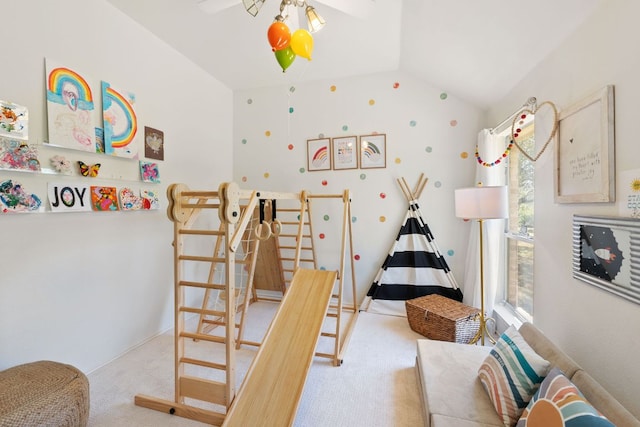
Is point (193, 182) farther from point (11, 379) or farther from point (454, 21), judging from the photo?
point (454, 21)

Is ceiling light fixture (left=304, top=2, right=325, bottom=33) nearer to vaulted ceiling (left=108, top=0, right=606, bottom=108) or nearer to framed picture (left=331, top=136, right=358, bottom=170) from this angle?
vaulted ceiling (left=108, top=0, right=606, bottom=108)

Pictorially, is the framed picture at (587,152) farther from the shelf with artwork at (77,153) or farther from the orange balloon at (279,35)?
the shelf with artwork at (77,153)

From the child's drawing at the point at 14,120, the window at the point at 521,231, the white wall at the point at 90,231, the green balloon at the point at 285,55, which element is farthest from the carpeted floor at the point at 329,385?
the green balloon at the point at 285,55

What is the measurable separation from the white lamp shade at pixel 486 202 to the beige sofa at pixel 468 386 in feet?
2.68

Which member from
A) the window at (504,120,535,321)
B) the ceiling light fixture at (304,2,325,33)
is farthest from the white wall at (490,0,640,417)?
the ceiling light fixture at (304,2,325,33)

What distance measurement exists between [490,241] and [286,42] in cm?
237

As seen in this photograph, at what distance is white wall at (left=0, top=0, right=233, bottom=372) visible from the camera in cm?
174

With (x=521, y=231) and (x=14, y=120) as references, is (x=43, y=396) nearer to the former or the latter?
(x=14, y=120)

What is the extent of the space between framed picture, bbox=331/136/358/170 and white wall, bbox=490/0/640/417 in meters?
1.80

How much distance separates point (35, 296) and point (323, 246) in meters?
2.59

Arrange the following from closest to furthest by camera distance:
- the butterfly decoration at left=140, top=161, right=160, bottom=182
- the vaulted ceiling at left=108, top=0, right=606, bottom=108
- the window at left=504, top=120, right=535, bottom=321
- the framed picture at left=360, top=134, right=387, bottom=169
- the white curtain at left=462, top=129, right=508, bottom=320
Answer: the vaulted ceiling at left=108, top=0, right=606, bottom=108, the window at left=504, top=120, right=535, bottom=321, the butterfly decoration at left=140, top=161, right=160, bottom=182, the white curtain at left=462, top=129, right=508, bottom=320, the framed picture at left=360, top=134, right=387, bottom=169

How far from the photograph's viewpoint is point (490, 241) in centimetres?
263

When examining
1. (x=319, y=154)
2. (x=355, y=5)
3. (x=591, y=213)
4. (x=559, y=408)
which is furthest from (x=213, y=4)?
(x=559, y=408)

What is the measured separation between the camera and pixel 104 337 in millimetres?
2234
